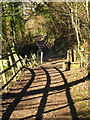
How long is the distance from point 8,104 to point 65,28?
23395 mm

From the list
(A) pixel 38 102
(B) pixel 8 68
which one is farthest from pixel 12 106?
(B) pixel 8 68

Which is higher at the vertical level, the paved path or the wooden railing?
the wooden railing

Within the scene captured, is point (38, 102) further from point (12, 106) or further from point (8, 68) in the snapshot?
point (8, 68)

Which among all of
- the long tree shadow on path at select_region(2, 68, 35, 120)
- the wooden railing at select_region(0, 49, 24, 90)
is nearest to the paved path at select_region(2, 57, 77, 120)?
the long tree shadow on path at select_region(2, 68, 35, 120)

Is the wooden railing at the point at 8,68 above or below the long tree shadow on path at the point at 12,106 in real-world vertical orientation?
above

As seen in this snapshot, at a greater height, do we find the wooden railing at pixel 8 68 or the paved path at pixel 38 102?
the wooden railing at pixel 8 68

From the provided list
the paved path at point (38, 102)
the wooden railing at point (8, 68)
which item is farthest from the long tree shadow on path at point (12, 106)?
the wooden railing at point (8, 68)

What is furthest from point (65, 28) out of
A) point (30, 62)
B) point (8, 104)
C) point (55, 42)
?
point (8, 104)

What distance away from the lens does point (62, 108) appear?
208 inches

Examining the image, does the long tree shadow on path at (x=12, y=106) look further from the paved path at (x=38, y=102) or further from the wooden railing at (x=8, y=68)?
the wooden railing at (x=8, y=68)

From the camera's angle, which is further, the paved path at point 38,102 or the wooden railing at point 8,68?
the wooden railing at point 8,68

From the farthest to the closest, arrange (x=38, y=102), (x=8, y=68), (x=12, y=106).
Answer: (x=8, y=68) < (x=38, y=102) < (x=12, y=106)

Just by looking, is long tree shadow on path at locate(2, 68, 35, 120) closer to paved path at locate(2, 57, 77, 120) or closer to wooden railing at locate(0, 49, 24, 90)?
paved path at locate(2, 57, 77, 120)

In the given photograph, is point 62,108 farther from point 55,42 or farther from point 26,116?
point 55,42
